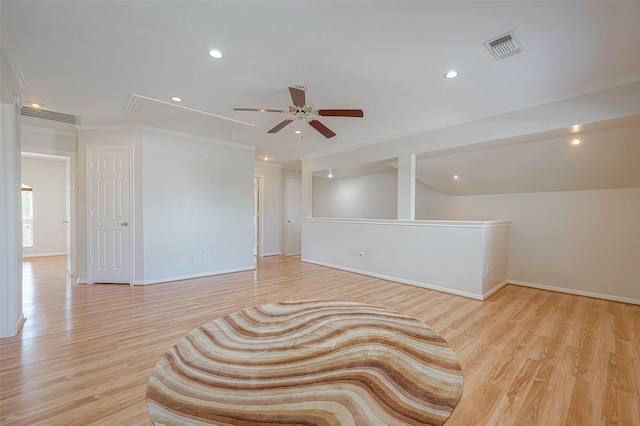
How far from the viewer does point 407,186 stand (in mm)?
4324

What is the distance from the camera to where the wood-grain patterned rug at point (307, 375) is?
1.48 m

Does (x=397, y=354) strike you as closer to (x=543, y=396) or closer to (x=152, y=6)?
(x=543, y=396)

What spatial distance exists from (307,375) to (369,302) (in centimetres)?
173

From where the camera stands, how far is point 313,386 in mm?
1688

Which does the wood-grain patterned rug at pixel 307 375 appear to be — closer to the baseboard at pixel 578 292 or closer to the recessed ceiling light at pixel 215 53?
the recessed ceiling light at pixel 215 53

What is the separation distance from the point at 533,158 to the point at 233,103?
167 inches

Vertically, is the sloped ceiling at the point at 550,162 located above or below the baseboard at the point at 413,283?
above

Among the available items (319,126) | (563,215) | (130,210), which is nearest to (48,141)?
(130,210)

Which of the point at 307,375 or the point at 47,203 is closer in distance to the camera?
the point at 307,375

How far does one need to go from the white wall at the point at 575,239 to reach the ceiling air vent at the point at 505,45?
10.1 feet

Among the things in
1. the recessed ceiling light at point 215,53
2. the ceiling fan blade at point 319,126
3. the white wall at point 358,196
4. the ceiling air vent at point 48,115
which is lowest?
the white wall at point 358,196

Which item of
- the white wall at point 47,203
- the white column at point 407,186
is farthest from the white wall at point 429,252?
the white wall at point 47,203

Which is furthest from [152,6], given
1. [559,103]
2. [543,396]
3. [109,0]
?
[559,103]

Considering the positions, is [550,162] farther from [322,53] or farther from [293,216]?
[293,216]
